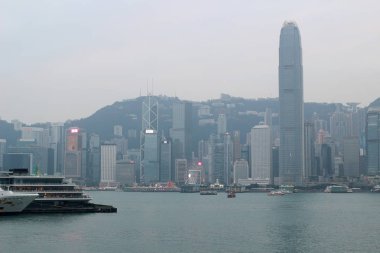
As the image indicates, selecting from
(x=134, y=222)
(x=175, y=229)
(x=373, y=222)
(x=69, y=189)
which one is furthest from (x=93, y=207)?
(x=373, y=222)

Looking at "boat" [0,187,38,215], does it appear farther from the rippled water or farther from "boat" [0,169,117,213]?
"boat" [0,169,117,213]

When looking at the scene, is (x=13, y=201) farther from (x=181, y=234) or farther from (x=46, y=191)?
(x=181, y=234)

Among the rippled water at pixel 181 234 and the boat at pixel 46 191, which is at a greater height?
the boat at pixel 46 191

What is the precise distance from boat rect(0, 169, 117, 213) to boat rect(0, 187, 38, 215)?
3.06 metres

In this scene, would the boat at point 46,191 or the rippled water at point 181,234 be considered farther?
the boat at point 46,191

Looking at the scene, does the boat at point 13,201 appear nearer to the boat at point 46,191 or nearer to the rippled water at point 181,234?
the rippled water at point 181,234

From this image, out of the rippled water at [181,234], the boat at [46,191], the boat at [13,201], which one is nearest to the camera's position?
the rippled water at [181,234]

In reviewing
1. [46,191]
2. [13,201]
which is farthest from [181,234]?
[46,191]

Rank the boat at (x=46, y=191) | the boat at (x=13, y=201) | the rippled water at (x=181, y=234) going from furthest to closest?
1. the boat at (x=46, y=191)
2. the boat at (x=13, y=201)
3. the rippled water at (x=181, y=234)

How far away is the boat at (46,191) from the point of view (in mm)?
95175

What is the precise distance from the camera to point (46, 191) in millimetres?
96188

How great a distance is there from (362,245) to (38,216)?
45.3 metres

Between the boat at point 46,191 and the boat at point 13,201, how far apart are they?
3.06 meters

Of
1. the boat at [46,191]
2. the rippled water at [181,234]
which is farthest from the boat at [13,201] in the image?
the boat at [46,191]
